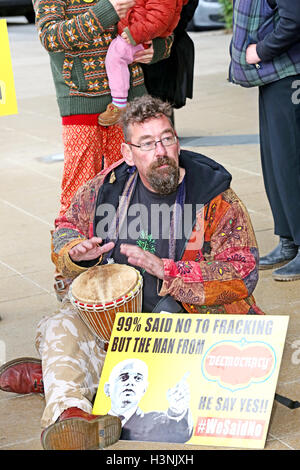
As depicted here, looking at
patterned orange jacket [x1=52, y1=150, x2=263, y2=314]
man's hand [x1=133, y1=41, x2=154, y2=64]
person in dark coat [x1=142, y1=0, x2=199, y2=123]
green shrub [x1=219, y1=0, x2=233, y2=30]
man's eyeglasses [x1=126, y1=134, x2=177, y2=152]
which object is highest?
man's eyeglasses [x1=126, y1=134, x2=177, y2=152]

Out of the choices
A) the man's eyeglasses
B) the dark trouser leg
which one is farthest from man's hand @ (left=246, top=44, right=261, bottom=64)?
the man's eyeglasses

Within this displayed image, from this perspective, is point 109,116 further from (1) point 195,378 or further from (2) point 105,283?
(1) point 195,378

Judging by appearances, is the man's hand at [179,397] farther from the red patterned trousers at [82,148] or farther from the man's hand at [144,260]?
the red patterned trousers at [82,148]

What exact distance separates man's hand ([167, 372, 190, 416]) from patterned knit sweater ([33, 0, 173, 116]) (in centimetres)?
207

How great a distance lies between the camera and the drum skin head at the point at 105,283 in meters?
3.63

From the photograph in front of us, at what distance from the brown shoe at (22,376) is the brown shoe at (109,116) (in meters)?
1.60

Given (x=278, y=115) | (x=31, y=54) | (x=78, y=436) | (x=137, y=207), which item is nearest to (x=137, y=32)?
(x=278, y=115)

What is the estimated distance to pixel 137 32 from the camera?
16.1 feet

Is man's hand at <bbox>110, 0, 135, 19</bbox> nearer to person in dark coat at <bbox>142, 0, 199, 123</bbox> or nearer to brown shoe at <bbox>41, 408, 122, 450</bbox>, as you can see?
brown shoe at <bbox>41, 408, 122, 450</bbox>

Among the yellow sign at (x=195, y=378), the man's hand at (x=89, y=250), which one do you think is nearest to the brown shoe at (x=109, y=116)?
the man's hand at (x=89, y=250)

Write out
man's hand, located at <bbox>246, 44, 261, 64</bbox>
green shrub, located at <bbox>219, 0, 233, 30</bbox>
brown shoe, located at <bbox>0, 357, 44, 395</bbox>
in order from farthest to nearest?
green shrub, located at <bbox>219, 0, 233, 30</bbox> < man's hand, located at <bbox>246, 44, 261, 64</bbox> < brown shoe, located at <bbox>0, 357, 44, 395</bbox>

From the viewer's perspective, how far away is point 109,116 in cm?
494

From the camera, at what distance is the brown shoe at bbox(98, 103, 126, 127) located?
4.92 meters

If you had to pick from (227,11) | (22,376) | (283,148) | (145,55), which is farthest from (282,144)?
(227,11)
